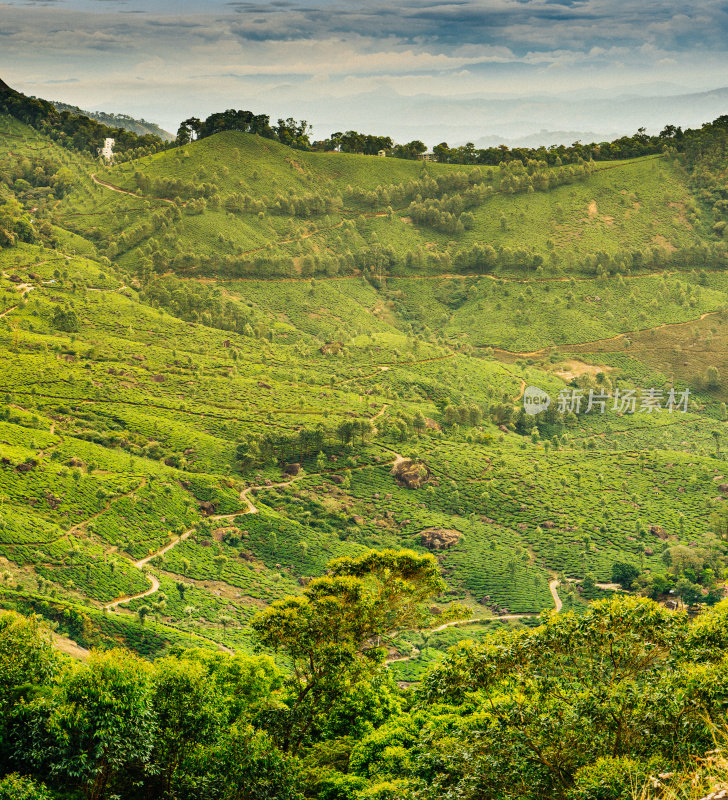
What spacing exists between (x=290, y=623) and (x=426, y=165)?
9857cm

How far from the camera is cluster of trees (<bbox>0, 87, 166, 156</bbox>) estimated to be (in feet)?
357

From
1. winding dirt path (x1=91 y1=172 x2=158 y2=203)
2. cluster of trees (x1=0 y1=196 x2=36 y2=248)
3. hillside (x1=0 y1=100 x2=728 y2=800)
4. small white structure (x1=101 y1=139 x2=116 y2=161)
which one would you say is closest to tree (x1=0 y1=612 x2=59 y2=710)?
hillside (x1=0 y1=100 x2=728 y2=800)

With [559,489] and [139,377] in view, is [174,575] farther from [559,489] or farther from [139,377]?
[559,489]

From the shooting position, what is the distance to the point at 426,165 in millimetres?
115750

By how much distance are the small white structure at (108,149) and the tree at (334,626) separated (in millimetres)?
97999

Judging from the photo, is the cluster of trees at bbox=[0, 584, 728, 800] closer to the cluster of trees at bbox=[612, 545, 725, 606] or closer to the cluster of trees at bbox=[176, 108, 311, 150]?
the cluster of trees at bbox=[612, 545, 725, 606]

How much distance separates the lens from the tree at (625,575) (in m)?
53.9

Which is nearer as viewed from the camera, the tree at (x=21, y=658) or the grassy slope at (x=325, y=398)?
the tree at (x=21, y=658)

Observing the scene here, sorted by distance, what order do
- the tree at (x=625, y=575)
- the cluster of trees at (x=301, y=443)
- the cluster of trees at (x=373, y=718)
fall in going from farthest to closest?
the cluster of trees at (x=301, y=443)
the tree at (x=625, y=575)
the cluster of trees at (x=373, y=718)

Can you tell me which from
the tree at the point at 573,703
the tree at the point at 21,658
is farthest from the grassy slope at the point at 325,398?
the tree at the point at 573,703

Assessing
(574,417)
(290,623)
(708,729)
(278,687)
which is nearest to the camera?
(708,729)

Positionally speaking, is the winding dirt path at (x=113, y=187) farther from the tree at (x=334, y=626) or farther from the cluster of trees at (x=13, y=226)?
the tree at (x=334, y=626)

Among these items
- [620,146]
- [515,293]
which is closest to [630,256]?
[515,293]

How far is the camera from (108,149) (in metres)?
115
